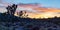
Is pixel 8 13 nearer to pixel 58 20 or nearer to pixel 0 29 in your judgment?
pixel 58 20

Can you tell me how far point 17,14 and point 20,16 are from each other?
2.65 m

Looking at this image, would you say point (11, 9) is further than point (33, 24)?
Yes

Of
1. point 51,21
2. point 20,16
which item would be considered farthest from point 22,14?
point 51,21

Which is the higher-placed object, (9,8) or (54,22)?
(9,8)

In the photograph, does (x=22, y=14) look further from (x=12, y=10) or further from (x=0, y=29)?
(x=0, y=29)

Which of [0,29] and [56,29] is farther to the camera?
[56,29]

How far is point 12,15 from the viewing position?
45.3m

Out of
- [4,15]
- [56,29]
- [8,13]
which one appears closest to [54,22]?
[56,29]

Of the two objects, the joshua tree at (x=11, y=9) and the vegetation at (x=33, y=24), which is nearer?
the vegetation at (x=33, y=24)

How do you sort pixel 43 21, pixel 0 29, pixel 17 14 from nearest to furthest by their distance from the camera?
1. pixel 0 29
2. pixel 43 21
3. pixel 17 14

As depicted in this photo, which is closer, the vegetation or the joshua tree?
the vegetation

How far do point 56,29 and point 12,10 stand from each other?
19778 mm

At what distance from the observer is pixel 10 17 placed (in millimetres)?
47375

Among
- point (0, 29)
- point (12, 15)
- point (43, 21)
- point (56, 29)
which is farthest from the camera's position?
point (12, 15)
